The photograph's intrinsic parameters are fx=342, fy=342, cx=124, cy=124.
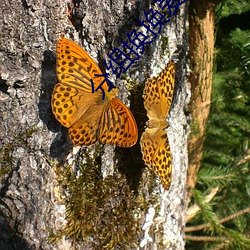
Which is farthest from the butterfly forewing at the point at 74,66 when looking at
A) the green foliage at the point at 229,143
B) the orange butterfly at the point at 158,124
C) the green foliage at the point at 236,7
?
the green foliage at the point at 236,7

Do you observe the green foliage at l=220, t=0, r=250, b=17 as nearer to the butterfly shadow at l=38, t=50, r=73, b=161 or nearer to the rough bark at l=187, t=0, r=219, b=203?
the rough bark at l=187, t=0, r=219, b=203

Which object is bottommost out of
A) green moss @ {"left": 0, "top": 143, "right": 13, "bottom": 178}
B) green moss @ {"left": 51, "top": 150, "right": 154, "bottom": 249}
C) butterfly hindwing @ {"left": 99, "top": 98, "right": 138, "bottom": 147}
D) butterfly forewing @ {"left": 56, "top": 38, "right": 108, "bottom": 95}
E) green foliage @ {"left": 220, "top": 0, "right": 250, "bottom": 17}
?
green moss @ {"left": 51, "top": 150, "right": 154, "bottom": 249}

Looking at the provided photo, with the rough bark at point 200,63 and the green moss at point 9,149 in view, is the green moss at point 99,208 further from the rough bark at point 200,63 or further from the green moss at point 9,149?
the rough bark at point 200,63

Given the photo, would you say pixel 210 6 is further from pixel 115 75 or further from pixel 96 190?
pixel 96 190

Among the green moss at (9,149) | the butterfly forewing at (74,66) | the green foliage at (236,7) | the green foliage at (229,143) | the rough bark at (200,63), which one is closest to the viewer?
the butterfly forewing at (74,66)

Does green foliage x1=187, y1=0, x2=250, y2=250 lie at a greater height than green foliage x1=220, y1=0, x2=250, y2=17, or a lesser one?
lesser

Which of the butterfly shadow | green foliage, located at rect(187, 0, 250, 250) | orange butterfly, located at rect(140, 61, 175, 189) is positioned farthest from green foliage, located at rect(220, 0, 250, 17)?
the butterfly shadow

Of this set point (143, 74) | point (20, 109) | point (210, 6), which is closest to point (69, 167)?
point (20, 109)

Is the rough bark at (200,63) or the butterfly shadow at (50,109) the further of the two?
the rough bark at (200,63)
